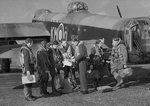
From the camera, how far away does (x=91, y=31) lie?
A: 13.4 meters

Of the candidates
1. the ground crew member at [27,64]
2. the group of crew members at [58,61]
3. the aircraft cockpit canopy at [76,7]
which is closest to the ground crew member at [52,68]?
the group of crew members at [58,61]

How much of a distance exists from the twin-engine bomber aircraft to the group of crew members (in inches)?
69.9

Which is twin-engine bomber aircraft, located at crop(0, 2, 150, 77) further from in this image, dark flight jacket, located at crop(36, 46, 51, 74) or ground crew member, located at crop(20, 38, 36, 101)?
ground crew member, located at crop(20, 38, 36, 101)

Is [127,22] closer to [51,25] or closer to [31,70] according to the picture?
[31,70]

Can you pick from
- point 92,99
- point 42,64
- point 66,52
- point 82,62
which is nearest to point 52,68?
point 42,64

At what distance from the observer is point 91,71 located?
1018 cm

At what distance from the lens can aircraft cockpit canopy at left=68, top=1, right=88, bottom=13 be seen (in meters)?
17.1

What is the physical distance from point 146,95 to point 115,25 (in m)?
4.51

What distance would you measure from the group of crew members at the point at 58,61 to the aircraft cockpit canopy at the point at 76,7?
7099 millimetres

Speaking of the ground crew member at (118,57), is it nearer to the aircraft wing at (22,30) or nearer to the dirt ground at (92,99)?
the dirt ground at (92,99)

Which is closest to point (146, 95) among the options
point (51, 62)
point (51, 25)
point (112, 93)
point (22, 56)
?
point (112, 93)

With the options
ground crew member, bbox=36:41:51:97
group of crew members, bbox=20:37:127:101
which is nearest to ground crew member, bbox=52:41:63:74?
group of crew members, bbox=20:37:127:101

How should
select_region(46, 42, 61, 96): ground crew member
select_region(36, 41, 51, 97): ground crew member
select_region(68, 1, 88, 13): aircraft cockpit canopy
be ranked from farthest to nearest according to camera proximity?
1. select_region(68, 1, 88, 13): aircraft cockpit canopy
2. select_region(46, 42, 61, 96): ground crew member
3. select_region(36, 41, 51, 97): ground crew member

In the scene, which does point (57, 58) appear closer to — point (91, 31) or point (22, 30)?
point (91, 31)
